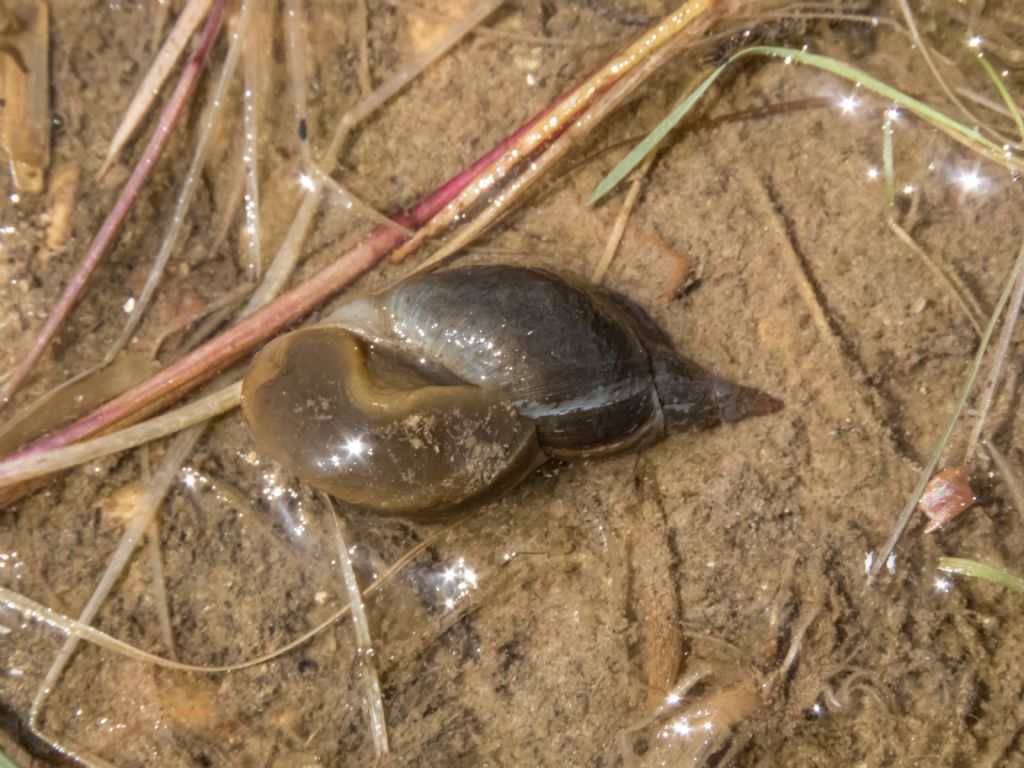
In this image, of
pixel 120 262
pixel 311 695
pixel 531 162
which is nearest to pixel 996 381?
pixel 531 162

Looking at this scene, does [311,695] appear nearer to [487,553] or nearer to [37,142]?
[487,553]

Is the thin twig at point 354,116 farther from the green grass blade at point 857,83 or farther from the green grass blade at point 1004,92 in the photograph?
the green grass blade at point 1004,92

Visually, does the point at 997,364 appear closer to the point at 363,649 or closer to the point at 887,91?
the point at 887,91

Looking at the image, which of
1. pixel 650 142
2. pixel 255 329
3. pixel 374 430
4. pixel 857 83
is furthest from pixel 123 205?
pixel 857 83

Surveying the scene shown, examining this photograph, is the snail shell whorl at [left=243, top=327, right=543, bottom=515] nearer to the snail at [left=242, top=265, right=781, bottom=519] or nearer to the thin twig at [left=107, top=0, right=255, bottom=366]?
the snail at [left=242, top=265, right=781, bottom=519]

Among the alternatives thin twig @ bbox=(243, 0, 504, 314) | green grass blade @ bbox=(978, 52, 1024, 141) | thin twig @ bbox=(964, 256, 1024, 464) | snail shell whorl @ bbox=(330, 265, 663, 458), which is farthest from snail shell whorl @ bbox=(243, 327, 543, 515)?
green grass blade @ bbox=(978, 52, 1024, 141)

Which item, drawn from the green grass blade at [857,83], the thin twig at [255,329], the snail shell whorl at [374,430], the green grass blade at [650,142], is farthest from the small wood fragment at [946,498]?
the thin twig at [255,329]
